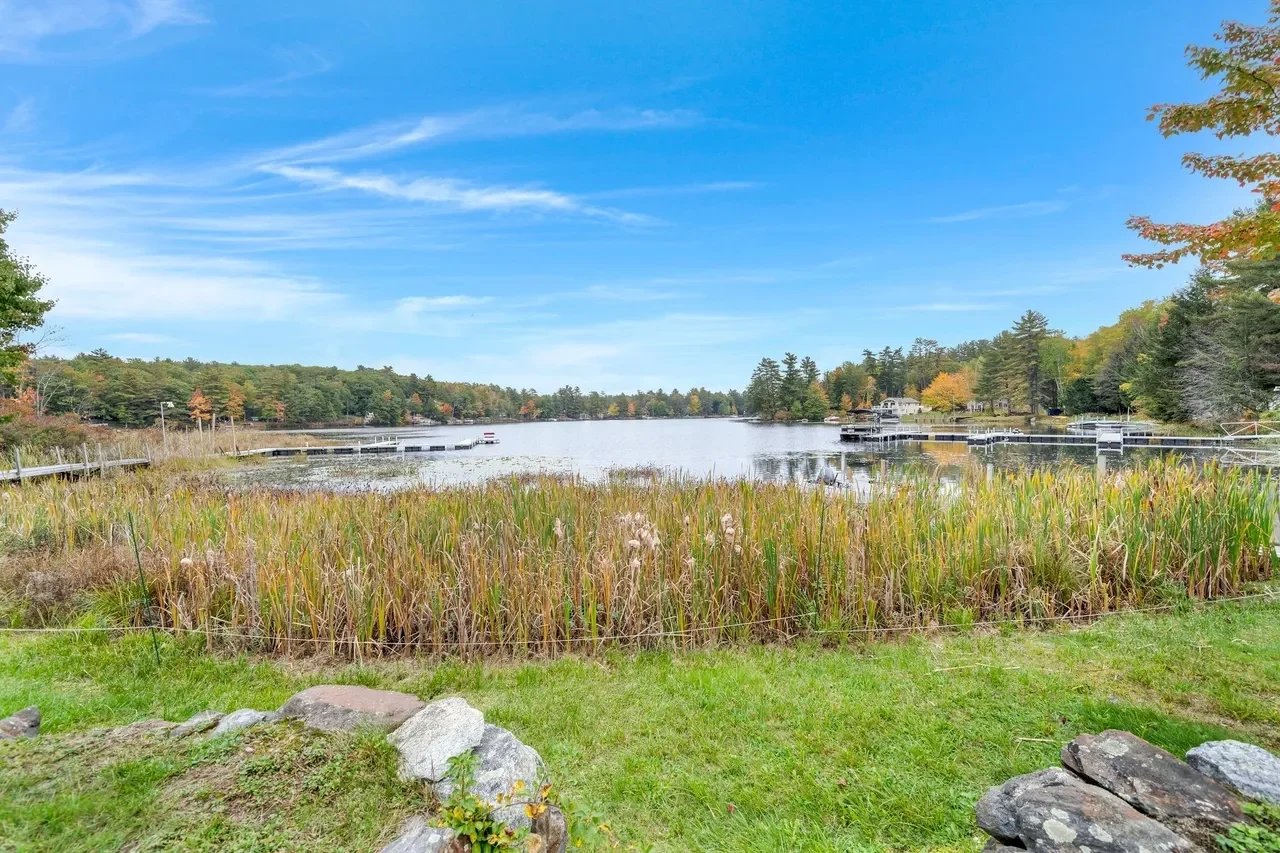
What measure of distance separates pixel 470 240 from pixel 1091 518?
58.1 ft

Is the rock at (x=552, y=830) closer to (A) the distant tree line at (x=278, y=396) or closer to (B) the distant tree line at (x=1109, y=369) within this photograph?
(B) the distant tree line at (x=1109, y=369)

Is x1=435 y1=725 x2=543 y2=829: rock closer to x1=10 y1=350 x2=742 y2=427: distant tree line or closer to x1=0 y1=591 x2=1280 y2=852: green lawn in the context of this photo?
x1=0 y1=591 x2=1280 y2=852: green lawn

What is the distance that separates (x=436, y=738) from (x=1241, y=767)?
2.48m

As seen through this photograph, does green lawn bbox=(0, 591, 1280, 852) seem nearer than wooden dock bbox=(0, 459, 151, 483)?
Yes

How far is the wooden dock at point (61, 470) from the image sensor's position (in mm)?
11562

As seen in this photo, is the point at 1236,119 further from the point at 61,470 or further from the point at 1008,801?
the point at 61,470

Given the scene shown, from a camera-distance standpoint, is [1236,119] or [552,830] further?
[1236,119]

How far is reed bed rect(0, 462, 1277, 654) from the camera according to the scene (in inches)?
142

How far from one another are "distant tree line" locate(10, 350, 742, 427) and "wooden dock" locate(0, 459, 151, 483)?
5.76 m

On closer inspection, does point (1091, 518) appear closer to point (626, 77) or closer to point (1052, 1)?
point (1052, 1)

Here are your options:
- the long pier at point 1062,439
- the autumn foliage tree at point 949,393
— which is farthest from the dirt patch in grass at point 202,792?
the autumn foliage tree at point 949,393

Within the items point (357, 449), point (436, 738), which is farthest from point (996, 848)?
point (357, 449)

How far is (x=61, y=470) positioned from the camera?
13484mm

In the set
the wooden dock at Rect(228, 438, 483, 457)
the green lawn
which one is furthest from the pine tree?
the green lawn
